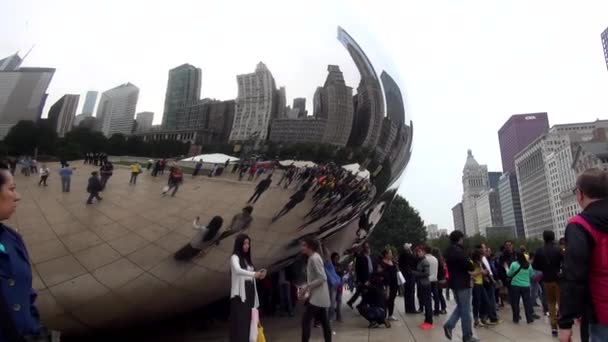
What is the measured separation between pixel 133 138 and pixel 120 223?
721mm

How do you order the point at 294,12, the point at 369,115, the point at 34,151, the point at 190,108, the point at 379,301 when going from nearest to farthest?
the point at 34,151 → the point at 190,108 → the point at 294,12 → the point at 369,115 → the point at 379,301

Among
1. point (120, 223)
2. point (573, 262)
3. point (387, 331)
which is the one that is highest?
point (120, 223)

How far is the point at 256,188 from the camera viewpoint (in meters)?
3.93

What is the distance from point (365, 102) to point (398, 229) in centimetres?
4695

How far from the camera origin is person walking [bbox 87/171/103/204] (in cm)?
351

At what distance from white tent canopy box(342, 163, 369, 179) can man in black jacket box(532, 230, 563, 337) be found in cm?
378

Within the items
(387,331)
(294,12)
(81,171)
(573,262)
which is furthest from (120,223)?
(387,331)

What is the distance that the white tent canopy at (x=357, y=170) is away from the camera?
4469 millimetres

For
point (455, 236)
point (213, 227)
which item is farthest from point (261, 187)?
point (455, 236)

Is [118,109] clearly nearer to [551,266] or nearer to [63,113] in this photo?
[63,113]

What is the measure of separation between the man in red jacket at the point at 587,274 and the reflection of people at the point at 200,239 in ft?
8.92

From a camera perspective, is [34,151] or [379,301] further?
[379,301]

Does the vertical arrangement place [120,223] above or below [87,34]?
below

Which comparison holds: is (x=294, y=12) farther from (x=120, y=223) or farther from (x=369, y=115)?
(x=120, y=223)
